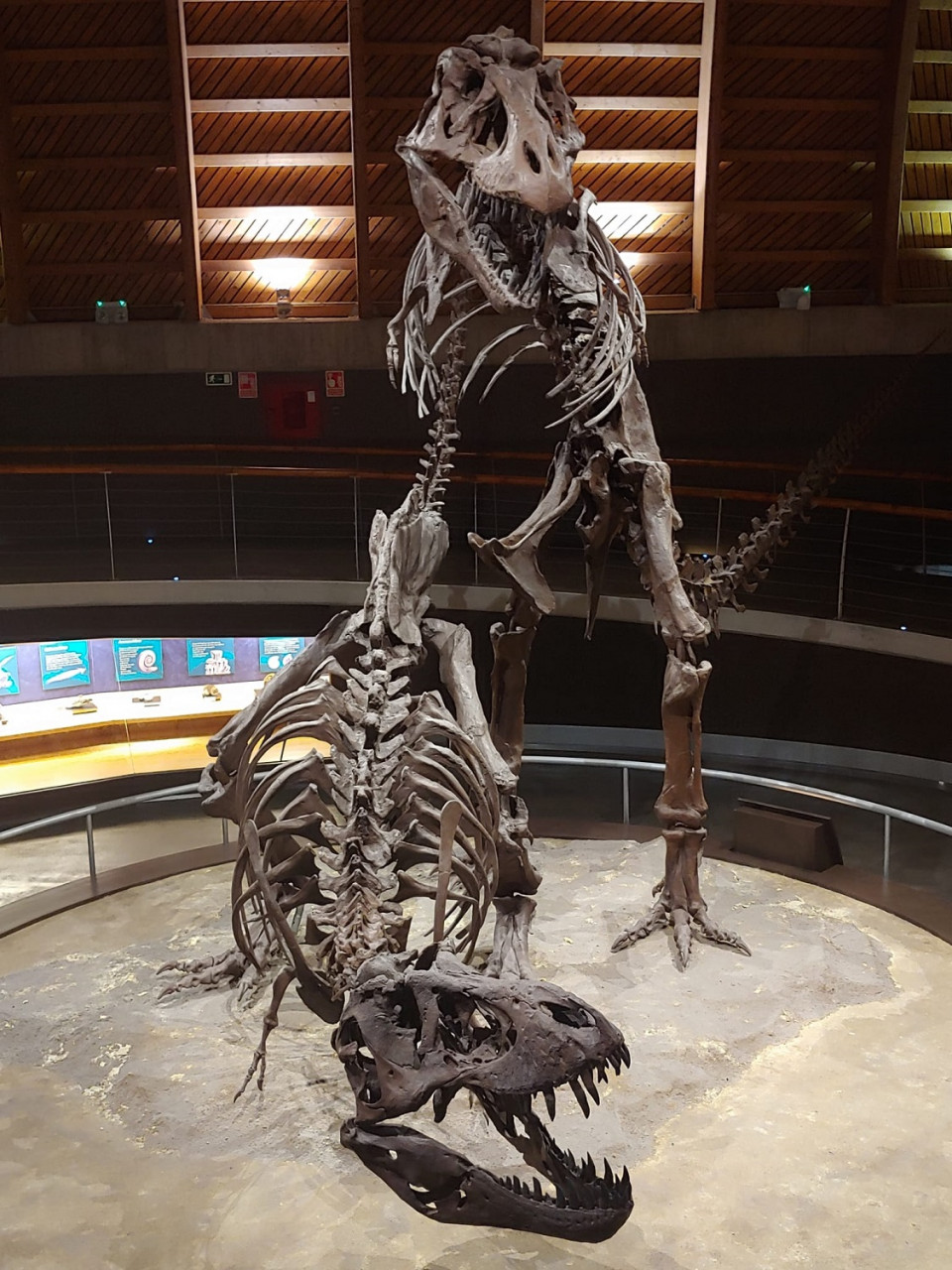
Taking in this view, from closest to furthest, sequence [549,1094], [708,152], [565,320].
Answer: [549,1094] < [565,320] < [708,152]

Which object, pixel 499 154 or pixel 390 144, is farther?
pixel 390 144

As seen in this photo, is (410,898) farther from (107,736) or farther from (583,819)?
(107,736)

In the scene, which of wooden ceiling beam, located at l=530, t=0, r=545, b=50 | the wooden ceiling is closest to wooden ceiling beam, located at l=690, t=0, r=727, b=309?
the wooden ceiling

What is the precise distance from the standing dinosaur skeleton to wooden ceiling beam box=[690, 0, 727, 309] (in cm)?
627

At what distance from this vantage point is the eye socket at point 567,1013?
2836mm

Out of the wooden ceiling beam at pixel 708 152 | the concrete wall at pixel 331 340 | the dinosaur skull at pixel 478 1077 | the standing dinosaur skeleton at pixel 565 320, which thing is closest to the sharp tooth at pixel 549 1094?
the dinosaur skull at pixel 478 1077

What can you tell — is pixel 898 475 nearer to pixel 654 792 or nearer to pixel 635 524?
pixel 654 792

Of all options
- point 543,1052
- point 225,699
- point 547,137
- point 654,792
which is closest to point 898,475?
point 654,792

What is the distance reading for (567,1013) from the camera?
2.85 m

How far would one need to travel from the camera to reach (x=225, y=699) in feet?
32.5

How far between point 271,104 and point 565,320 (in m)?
7.59

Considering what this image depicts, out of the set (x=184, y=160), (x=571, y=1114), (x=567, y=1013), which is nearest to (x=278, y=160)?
(x=184, y=160)

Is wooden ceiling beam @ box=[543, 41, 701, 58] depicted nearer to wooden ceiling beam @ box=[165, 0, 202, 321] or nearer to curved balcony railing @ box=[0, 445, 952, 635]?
wooden ceiling beam @ box=[165, 0, 202, 321]

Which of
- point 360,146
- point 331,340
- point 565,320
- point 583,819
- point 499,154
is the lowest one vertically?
point 583,819
